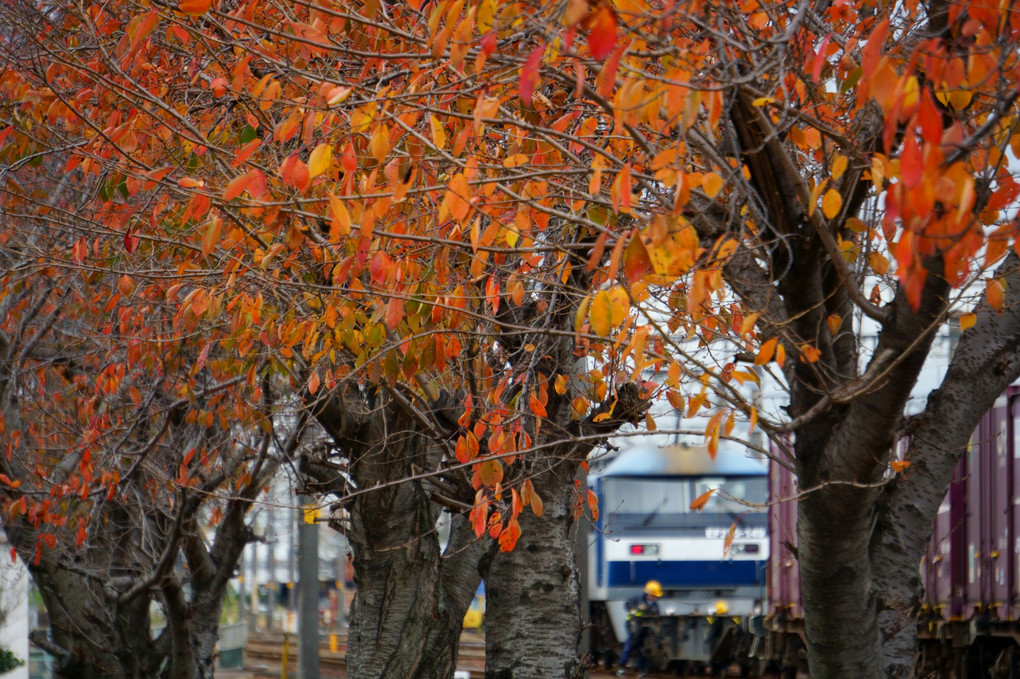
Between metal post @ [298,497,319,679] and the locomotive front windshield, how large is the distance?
5489mm

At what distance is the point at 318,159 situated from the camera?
12.6ft

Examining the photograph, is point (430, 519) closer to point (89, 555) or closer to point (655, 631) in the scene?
point (89, 555)

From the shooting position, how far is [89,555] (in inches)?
469

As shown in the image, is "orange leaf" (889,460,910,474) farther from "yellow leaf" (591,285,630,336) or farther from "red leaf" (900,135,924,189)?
"red leaf" (900,135,924,189)

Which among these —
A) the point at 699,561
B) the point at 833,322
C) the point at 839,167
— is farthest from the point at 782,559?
the point at 839,167

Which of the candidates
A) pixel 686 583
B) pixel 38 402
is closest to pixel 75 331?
pixel 38 402

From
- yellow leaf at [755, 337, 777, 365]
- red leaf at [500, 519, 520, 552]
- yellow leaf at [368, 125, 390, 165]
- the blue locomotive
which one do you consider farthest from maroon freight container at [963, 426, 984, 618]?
yellow leaf at [368, 125, 390, 165]

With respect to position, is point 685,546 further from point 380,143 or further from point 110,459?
point 380,143

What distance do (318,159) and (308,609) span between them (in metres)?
12.3

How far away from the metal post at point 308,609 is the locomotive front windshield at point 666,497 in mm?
5489

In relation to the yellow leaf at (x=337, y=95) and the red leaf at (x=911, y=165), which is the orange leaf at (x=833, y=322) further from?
the red leaf at (x=911, y=165)

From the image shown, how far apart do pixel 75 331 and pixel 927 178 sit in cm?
1021

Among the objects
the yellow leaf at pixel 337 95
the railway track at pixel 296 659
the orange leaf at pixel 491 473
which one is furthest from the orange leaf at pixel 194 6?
the railway track at pixel 296 659

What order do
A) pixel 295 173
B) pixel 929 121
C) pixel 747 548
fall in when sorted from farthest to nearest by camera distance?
pixel 747 548, pixel 295 173, pixel 929 121
